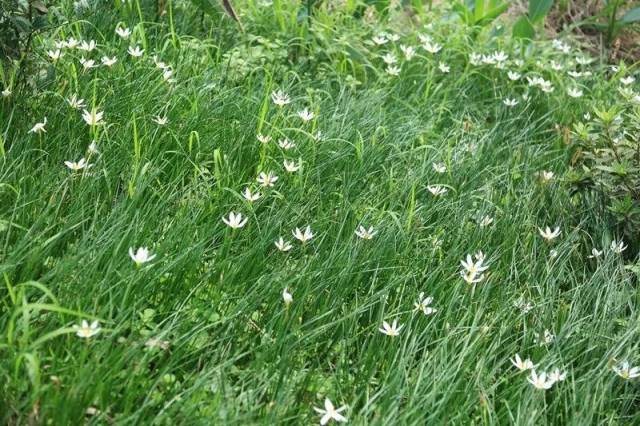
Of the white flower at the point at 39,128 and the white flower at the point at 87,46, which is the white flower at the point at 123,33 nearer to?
the white flower at the point at 87,46

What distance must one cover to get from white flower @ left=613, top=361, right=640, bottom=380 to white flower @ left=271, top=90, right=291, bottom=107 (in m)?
1.53

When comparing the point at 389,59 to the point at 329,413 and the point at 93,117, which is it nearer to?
the point at 93,117

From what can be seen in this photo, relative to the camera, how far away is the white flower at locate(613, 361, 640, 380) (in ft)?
7.18

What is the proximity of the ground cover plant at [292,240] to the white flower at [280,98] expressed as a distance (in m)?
0.02

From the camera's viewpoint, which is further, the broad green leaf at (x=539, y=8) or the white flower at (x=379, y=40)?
the broad green leaf at (x=539, y=8)

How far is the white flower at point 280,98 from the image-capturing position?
325cm

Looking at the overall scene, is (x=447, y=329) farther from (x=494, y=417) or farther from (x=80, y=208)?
(x=80, y=208)

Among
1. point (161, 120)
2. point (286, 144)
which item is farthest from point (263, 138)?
point (161, 120)

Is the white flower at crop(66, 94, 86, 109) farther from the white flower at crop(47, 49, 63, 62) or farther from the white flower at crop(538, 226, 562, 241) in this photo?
the white flower at crop(538, 226, 562, 241)

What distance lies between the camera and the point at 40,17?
2.88 metres

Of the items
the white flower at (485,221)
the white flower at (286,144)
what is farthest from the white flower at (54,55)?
the white flower at (485,221)

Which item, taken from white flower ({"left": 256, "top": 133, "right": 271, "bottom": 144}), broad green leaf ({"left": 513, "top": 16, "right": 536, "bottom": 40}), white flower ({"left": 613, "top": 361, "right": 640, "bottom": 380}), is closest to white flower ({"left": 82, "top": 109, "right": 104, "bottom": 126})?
white flower ({"left": 256, "top": 133, "right": 271, "bottom": 144})

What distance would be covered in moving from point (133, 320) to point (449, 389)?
71cm

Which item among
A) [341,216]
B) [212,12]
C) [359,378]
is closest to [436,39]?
[212,12]
